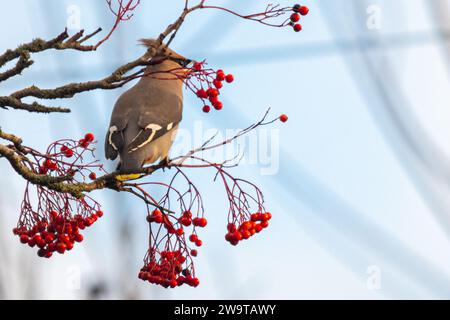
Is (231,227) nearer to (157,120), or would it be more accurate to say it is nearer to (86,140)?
(86,140)

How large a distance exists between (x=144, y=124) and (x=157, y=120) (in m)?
0.13

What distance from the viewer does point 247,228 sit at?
268cm

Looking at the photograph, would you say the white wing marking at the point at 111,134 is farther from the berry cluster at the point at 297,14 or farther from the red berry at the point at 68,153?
the berry cluster at the point at 297,14

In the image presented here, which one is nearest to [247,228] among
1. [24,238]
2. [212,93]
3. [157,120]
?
[212,93]

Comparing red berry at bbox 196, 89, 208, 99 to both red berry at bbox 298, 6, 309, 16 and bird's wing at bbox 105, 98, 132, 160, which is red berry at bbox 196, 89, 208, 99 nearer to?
red berry at bbox 298, 6, 309, 16

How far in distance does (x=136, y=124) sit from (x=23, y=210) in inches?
44.3

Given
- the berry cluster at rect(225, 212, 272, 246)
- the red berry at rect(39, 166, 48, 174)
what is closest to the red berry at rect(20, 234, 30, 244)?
the red berry at rect(39, 166, 48, 174)

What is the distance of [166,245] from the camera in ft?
9.14

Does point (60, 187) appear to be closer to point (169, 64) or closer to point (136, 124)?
point (136, 124)

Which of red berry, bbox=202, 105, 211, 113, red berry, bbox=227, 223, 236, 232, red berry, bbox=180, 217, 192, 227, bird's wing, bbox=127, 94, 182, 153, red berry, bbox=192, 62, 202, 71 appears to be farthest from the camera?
bird's wing, bbox=127, 94, 182, 153

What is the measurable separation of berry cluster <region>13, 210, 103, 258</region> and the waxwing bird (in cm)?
44

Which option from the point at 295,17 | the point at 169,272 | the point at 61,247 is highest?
the point at 295,17

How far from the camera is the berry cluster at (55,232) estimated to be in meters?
2.63

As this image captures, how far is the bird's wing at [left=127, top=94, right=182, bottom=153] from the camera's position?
11.8ft
